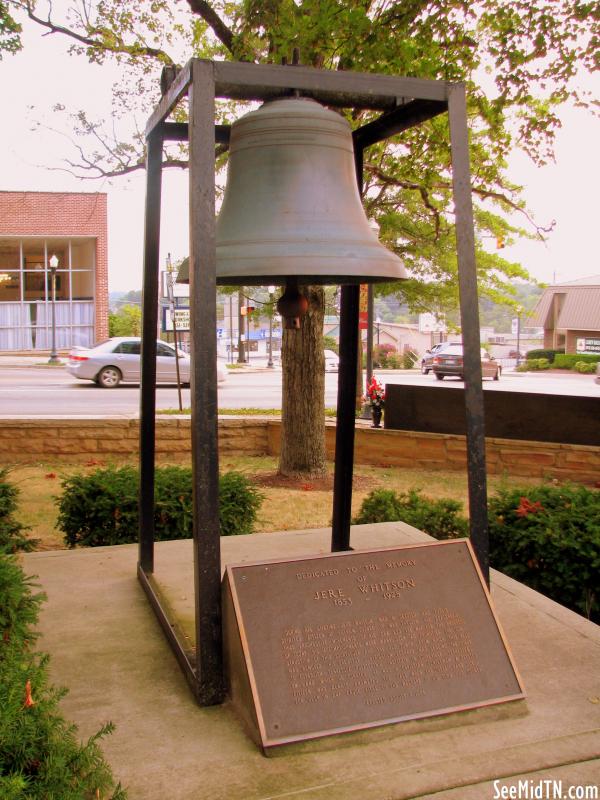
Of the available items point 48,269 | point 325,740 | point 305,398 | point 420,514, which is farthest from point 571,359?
point 325,740

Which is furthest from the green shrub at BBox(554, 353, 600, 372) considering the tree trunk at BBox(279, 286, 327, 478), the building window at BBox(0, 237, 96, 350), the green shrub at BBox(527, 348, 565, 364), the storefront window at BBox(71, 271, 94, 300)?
the tree trunk at BBox(279, 286, 327, 478)

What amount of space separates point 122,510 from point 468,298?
10.7 ft

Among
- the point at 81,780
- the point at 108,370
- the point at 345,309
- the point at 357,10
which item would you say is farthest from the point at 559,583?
the point at 108,370

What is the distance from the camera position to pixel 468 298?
311 cm

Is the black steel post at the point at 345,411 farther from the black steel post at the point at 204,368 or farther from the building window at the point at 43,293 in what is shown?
the building window at the point at 43,293

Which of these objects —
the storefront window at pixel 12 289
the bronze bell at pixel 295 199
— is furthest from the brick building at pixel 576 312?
the bronze bell at pixel 295 199

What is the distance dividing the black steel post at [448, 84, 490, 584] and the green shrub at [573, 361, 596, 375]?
122 feet

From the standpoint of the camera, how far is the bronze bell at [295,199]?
2.82 metres

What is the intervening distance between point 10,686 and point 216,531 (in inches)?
34.9

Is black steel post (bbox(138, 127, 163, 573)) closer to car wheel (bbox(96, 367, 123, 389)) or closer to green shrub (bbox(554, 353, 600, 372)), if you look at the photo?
car wheel (bbox(96, 367, 123, 389))

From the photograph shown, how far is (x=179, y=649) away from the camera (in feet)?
10.3

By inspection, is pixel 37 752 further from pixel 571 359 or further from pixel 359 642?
pixel 571 359

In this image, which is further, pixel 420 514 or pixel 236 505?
pixel 236 505

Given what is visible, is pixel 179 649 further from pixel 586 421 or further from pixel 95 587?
pixel 586 421
